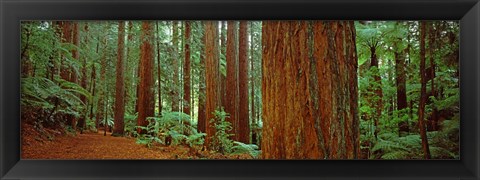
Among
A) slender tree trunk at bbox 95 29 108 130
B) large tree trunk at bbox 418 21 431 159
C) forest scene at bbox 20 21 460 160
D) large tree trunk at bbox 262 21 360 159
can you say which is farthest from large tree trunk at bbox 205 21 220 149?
large tree trunk at bbox 418 21 431 159

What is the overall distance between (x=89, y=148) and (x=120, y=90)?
44cm

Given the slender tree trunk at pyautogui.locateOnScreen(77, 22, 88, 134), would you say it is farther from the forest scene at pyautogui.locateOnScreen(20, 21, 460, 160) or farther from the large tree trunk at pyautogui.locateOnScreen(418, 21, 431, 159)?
the large tree trunk at pyautogui.locateOnScreen(418, 21, 431, 159)

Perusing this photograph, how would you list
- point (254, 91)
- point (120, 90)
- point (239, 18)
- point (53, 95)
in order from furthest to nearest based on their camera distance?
point (254, 91)
point (120, 90)
point (53, 95)
point (239, 18)

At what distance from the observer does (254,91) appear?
2.94 m

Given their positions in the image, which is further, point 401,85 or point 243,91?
point 243,91

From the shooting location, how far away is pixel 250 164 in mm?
2559

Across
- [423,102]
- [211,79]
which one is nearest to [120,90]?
[211,79]

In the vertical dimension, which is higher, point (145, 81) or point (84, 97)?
point (145, 81)

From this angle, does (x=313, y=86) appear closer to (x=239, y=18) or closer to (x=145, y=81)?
(x=239, y=18)

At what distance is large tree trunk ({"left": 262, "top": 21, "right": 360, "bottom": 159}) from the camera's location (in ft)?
8.39

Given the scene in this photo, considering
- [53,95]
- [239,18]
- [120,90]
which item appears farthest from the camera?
[120,90]

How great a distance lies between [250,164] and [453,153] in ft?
4.37
